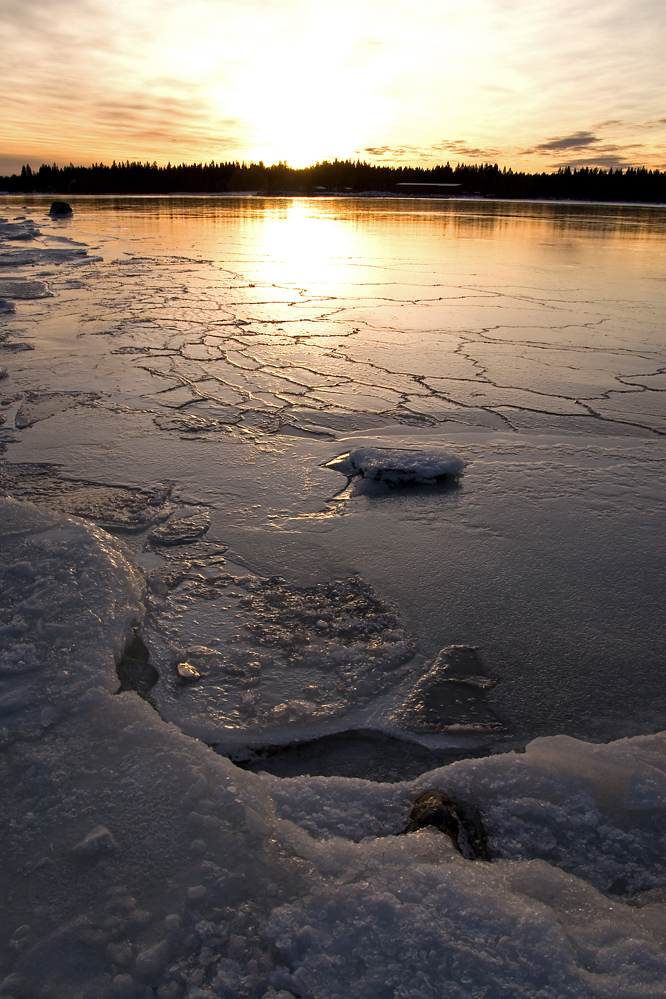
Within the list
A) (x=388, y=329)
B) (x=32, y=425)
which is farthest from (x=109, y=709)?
(x=388, y=329)

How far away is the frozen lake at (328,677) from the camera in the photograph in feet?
3.67

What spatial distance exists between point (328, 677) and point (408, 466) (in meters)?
1.45

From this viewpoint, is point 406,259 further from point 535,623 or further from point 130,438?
point 535,623

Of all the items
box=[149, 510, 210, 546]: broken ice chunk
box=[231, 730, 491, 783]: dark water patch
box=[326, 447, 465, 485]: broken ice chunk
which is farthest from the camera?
box=[326, 447, 465, 485]: broken ice chunk

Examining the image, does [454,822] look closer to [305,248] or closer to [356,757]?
[356,757]

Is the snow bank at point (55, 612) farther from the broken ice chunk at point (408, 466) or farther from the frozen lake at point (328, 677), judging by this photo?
the broken ice chunk at point (408, 466)

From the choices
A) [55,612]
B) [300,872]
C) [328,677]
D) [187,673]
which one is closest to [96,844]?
[300,872]

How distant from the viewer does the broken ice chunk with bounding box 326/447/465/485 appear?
9.84 ft

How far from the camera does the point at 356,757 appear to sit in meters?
1.59

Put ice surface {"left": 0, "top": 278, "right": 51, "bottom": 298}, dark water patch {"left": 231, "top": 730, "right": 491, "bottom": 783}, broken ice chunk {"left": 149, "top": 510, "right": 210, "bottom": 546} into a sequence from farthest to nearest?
ice surface {"left": 0, "top": 278, "right": 51, "bottom": 298} → broken ice chunk {"left": 149, "top": 510, "right": 210, "bottom": 546} → dark water patch {"left": 231, "top": 730, "right": 491, "bottom": 783}

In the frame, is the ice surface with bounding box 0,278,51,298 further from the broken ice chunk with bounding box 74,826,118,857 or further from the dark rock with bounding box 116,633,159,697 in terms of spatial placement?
the broken ice chunk with bounding box 74,826,118,857

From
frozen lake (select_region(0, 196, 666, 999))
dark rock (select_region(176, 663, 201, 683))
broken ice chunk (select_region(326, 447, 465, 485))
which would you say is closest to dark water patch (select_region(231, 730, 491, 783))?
frozen lake (select_region(0, 196, 666, 999))

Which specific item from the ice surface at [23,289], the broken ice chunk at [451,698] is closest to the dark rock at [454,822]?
the broken ice chunk at [451,698]

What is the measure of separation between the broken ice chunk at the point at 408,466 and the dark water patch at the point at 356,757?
159cm
